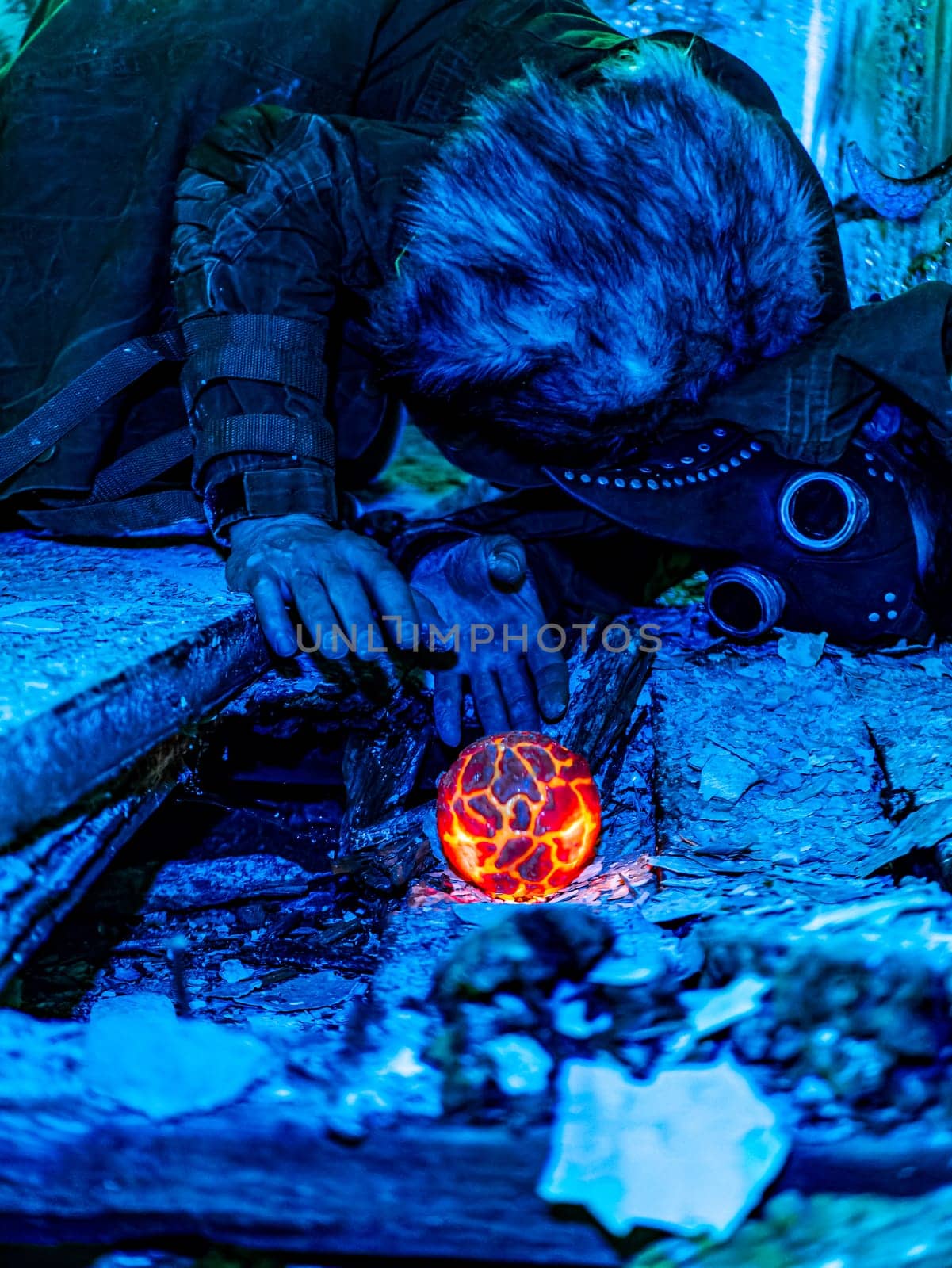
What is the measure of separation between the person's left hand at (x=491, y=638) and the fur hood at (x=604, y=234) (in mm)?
258

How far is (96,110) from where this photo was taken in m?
1.43

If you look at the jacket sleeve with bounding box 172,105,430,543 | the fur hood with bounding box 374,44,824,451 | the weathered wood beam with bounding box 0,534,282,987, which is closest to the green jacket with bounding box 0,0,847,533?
the jacket sleeve with bounding box 172,105,430,543

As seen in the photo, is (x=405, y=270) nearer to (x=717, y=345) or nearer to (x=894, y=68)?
(x=717, y=345)

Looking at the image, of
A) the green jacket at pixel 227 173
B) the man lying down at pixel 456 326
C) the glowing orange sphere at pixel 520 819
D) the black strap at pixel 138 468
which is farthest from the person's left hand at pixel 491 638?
the black strap at pixel 138 468

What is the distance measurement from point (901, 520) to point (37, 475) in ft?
3.75

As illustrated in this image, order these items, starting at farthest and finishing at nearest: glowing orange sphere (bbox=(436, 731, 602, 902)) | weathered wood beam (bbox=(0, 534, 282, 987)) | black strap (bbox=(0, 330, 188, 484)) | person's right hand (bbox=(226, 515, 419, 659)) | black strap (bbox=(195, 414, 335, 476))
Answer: black strap (bbox=(0, 330, 188, 484)) < black strap (bbox=(195, 414, 335, 476)) < person's right hand (bbox=(226, 515, 419, 659)) < glowing orange sphere (bbox=(436, 731, 602, 902)) < weathered wood beam (bbox=(0, 534, 282, 987))

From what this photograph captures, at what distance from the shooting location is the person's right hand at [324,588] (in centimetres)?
109

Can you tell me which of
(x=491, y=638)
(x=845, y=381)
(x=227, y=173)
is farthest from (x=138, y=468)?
(x=845, y=381)

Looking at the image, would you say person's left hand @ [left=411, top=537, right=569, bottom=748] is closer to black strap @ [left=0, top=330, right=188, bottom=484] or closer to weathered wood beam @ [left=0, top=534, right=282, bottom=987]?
weathered wood beam @ [left=0, top=534, right=282, bottom=987]

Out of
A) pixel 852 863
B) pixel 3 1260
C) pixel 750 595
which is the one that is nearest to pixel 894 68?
pixel 750 595

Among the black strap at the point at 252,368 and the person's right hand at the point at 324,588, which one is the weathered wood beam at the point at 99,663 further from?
the black strap at the point at 252,368

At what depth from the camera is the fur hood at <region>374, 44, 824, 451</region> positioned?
1152 mm

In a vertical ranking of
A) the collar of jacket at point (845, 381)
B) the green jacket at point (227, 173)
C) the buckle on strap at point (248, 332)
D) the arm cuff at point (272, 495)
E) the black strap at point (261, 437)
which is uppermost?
the green jacket at point (227, 173)

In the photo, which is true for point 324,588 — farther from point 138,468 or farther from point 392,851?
point 138,468
